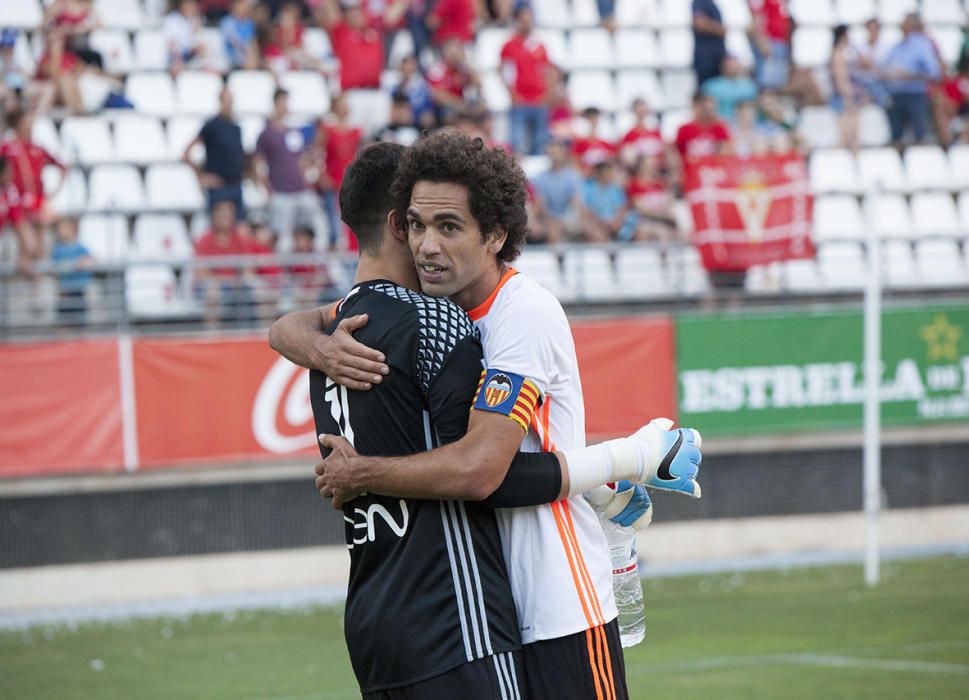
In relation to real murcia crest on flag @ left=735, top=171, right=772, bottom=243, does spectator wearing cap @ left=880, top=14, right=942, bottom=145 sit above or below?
above

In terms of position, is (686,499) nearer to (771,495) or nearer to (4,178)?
(771,495)

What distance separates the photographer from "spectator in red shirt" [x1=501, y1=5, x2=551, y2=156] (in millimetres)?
17828

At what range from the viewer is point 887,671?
364 inches

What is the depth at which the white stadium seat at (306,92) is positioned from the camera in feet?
59.5

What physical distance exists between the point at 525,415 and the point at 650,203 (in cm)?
1254

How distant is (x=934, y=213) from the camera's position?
18.7 metres

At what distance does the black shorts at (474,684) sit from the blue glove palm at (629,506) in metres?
Answer: 0.64

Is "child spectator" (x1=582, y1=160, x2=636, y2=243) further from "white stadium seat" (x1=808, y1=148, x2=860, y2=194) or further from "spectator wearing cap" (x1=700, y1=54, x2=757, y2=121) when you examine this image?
"white stadium seat" (x1=808, y1=148, x2=860, y2=194)

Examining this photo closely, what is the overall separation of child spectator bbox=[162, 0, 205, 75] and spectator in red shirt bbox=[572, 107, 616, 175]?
4537 mm

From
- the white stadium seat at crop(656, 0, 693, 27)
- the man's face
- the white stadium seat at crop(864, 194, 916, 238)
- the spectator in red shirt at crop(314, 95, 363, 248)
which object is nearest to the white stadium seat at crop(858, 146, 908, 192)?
the white stadium seat at crop(864, 194, 916, 238)

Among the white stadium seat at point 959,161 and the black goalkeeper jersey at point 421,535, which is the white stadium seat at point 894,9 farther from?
the black goalkeeper jersey at point 421,535

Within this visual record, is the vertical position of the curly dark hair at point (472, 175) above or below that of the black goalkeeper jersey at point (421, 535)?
above

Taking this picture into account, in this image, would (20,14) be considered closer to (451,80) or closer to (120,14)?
(120,14)

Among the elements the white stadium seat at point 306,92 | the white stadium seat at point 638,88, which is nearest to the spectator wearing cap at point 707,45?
the white stadium seat at point 638,88
